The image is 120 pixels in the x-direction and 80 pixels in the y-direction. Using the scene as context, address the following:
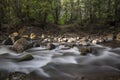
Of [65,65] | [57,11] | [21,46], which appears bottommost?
[65,65]

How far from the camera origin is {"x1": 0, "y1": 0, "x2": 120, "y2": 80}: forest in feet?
35.7

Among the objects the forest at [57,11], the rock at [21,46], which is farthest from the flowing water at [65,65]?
the forest at [57,11]

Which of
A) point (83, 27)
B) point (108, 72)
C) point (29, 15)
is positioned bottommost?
point (108, 72)

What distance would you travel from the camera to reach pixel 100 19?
105 ft

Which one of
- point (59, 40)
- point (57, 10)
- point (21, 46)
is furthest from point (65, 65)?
point (57, 10)

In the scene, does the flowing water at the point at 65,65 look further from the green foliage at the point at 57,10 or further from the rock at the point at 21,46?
the green foliage at the point at 57,10

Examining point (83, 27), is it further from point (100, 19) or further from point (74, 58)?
point (74, 58)

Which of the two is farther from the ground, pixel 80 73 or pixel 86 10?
pixel 86 10

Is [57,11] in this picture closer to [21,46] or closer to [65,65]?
[21,46]

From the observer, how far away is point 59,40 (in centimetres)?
2236

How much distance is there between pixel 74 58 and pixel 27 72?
399cm

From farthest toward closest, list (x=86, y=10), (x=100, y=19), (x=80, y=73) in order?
(x=86, y=10) < (x=100, y=19) < (x=80, y=73)

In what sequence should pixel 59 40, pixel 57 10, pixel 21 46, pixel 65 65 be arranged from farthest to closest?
pixel 57 10
pixel 59 40
pixel 21 46
pixel 65 65

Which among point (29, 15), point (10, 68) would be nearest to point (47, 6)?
point (29, 15)
